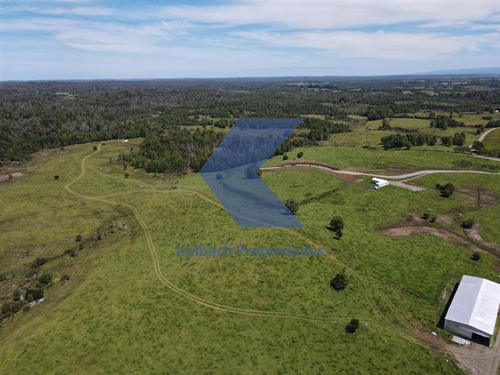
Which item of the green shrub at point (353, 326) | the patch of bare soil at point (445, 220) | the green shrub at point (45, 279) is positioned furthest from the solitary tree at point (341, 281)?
the green shrub at point (45, 279)

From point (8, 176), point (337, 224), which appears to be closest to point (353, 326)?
point (337, 224)

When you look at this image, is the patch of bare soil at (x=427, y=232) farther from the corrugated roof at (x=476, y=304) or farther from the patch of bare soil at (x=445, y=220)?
the corrugated roof at (x=476, y=304)

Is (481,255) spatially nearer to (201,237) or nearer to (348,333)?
(348,333)

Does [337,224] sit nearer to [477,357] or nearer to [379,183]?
[477,357]

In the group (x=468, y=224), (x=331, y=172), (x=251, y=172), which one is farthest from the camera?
(x=251, y=172)

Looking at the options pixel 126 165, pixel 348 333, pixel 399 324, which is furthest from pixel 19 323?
pixel 126 165

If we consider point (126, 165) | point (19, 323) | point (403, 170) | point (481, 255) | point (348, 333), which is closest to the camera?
point (348, 333)
